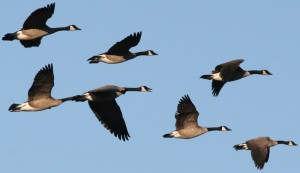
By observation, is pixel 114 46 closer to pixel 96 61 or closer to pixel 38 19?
pixel 96 61

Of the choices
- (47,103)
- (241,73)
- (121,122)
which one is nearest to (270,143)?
(241,73)

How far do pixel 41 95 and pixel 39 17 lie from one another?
2911mm

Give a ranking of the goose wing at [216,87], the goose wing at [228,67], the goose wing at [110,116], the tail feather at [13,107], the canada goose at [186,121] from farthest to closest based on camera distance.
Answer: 1. the goose wing at [216,87]
2. the goose wing at [228,67]
3. the canada goose at [186,121]
4. the goose wing at [110,116]
5. the tail feather at [13,107]

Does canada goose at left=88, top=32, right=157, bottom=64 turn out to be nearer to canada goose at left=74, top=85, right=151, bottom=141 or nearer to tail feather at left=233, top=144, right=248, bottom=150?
canada goose at left=74, top=85, right=151, bottom=141

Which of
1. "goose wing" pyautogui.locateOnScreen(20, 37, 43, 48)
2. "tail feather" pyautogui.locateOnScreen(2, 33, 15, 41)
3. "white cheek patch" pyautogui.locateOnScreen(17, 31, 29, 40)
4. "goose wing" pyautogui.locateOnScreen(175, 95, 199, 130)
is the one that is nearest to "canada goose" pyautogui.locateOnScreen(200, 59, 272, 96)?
"goose wing" pyautogui.locateOnScreen(175, 95, 199, 130)

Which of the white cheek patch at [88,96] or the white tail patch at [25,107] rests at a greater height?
the white cheek patch at [88,96]

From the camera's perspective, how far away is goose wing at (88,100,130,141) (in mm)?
24328

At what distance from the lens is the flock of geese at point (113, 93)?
23236 mm

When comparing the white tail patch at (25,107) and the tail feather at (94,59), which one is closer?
the white tail patch at (25,107)

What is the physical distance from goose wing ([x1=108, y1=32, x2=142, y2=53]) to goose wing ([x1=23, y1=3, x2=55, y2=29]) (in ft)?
7.72

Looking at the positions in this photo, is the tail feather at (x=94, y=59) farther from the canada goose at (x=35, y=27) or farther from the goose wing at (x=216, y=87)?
the goose wing at (x=216, y=87)

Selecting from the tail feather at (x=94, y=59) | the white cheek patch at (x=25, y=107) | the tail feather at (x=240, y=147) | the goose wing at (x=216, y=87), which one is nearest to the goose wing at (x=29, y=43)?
the tail feather at (x=94, y=59)

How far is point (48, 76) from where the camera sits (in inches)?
900

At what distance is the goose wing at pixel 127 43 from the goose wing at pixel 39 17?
2.35 m
